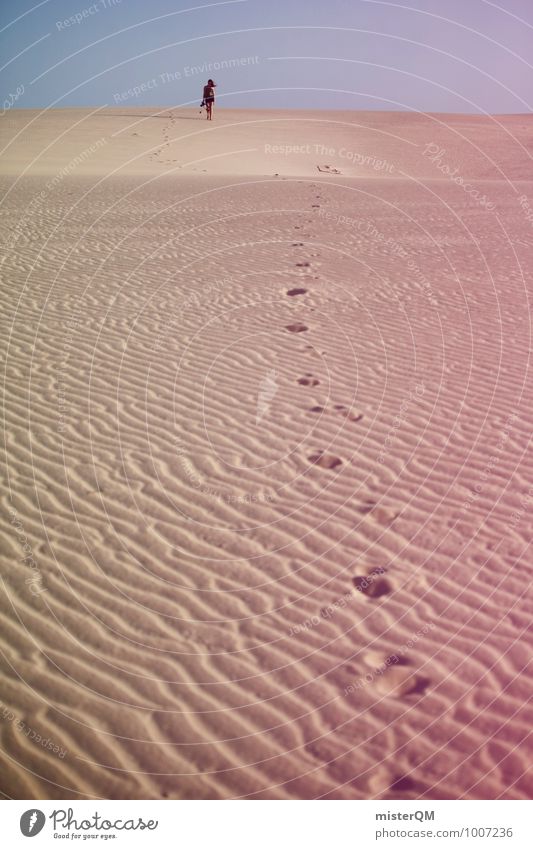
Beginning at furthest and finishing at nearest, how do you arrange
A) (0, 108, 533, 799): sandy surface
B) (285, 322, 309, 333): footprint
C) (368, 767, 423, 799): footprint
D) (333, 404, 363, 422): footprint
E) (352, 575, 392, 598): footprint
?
(285, 322, 309, 333): footprint
(333, 404, 363, 422): footprint
(352, 575, 392, 598): footprint
(0, 108, 533, 799): sandy surface
(368, 767, 423, 799): footprint

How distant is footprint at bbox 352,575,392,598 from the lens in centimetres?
511

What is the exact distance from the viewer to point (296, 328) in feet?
32.8

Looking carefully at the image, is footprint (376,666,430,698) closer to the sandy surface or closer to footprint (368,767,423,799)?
the sandy surface

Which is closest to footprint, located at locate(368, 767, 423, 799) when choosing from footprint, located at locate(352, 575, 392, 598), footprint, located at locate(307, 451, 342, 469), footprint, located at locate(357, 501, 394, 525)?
footprint, located at locate(352, 575, 392, 598)

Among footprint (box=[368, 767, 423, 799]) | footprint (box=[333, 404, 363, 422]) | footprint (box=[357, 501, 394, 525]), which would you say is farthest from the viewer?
footprint (box=[333, 404, 363, 422])

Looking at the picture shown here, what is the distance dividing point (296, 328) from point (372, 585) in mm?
5501

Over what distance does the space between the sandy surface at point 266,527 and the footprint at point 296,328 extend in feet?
0.14

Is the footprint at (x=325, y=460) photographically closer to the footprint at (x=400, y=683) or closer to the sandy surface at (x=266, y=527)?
the sandy surface at (x=266, y=527)

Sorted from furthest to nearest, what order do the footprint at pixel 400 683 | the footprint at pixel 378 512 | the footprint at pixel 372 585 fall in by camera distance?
the footprint at pixel 378 512, the footprint at pixel 372 585, the footprint at pixel 400 683

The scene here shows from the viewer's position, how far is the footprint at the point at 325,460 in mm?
6664

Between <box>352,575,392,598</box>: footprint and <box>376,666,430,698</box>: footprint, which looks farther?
<box>352,575,392,598</box>: footprint

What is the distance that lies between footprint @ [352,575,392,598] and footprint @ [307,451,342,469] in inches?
62.5

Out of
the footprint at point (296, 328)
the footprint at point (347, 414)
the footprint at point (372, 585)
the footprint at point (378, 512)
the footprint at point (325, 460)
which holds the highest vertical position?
the footprint at point (296, 328)

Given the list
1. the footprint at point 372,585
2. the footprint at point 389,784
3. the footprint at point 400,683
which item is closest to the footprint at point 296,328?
the footprint at point 372,585
